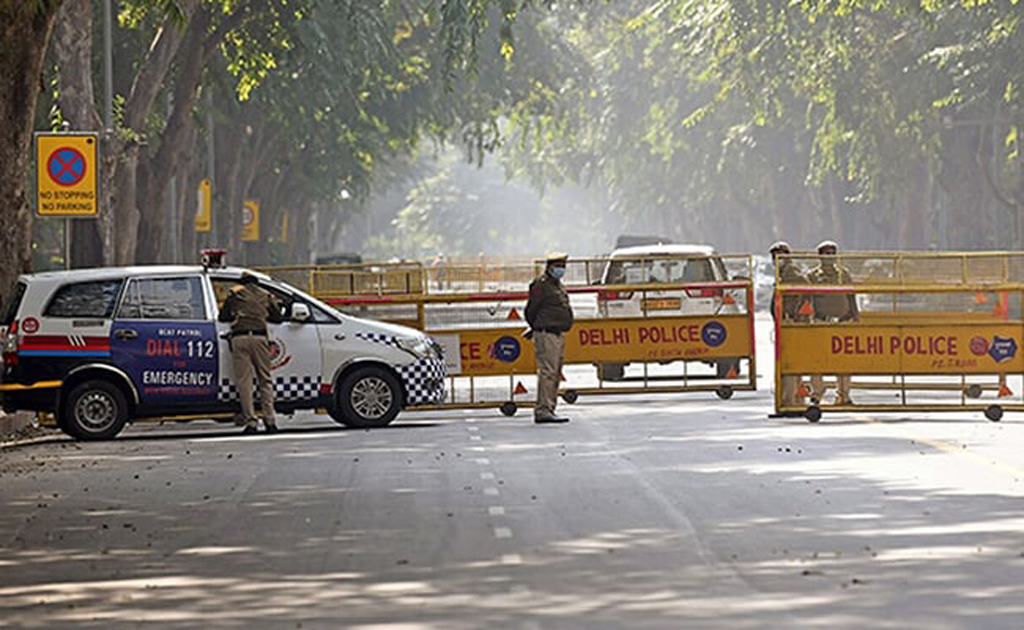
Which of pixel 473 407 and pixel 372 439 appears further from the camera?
pixel 473 407

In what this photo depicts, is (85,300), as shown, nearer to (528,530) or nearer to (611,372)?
(611,372)

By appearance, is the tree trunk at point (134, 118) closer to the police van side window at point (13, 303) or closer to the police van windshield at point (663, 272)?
the police van windshield at point (663, 272)

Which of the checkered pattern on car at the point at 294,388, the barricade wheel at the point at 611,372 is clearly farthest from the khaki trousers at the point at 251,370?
the barricade wheel at the point at 611,372

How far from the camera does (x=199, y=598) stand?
1188cm

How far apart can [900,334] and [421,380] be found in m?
5.02

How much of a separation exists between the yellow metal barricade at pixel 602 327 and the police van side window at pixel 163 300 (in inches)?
169

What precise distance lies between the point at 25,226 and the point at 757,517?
13.7 m

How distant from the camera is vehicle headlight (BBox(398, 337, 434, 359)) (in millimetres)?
24969

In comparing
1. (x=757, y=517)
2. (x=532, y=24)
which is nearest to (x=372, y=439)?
(x=757, y=517)

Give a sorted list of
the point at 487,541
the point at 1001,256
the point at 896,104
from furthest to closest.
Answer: the point at 896,104 < the point at 1001,256 < the point at 487,541

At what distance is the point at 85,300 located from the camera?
78.1 ft

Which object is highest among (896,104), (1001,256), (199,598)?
(896,104)

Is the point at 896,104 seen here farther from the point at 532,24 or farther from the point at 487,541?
the point at 487,541

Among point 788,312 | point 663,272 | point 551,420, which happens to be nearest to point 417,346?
point 551,420
